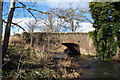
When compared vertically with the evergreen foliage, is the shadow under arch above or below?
below

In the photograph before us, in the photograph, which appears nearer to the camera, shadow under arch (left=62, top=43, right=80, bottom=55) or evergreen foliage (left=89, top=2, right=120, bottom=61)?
evergreen foliage (left=89, top=2, right=120, bottom=61)

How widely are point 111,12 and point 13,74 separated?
752cm

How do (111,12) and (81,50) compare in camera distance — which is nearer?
(111,12)

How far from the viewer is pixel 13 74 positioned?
10.9 ft

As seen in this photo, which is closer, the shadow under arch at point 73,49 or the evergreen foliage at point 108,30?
the evergreen foliage at point 108,30

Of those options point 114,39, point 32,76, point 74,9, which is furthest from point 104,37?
point 74,9

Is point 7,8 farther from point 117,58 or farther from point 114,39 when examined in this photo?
point 117,58

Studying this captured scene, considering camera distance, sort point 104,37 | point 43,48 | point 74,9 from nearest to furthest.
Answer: point 74,9
point 43,48
point 104,37

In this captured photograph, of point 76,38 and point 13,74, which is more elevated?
point 76,38

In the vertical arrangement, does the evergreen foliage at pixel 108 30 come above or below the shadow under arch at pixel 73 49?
above

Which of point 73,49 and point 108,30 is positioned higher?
point 108,30

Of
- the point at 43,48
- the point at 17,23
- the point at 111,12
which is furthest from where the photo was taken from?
the point at 111,12

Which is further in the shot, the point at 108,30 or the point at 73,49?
the point at 73,49

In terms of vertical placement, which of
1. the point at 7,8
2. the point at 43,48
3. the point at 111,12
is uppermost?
the point at 111,12
